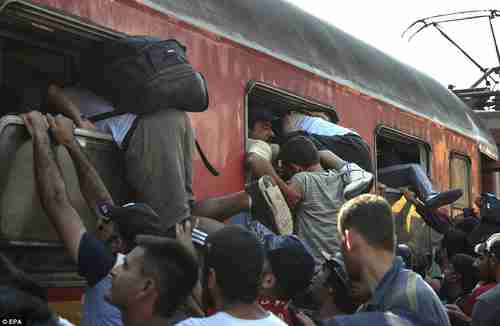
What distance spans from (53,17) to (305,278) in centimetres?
131

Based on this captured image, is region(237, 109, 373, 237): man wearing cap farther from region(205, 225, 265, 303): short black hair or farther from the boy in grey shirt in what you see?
region(205, 225, 265, 303): short black hair

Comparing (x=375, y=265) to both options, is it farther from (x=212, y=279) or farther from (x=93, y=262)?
(x=93, y=262)

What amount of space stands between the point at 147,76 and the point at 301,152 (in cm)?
138

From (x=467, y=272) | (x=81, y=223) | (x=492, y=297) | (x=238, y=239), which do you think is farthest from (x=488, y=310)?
(x=467, y=272)

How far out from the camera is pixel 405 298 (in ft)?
6.63

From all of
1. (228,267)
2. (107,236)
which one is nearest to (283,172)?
(107,236)

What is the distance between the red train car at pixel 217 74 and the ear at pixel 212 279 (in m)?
0.85

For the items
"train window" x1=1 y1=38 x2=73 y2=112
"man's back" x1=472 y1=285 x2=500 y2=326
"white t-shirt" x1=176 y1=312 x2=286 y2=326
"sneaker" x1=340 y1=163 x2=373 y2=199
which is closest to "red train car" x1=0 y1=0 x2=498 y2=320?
"train window" x1=1 y1=38 x2=73 y2=112

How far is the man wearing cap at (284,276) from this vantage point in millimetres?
2715

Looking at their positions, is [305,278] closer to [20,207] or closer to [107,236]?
[107,236]

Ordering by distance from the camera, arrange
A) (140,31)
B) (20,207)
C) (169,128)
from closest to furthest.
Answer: (20,207) → (169,128) → (140,31)

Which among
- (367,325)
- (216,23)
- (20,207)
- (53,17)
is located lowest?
(367,325)

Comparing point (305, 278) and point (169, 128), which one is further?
point (169, 128)

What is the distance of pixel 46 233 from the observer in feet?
9.04
